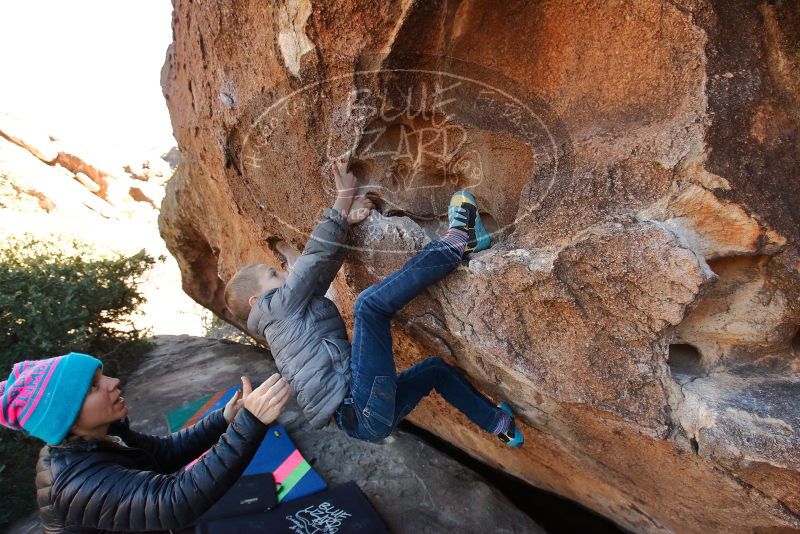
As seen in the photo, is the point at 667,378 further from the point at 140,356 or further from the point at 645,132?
the point at 140,356

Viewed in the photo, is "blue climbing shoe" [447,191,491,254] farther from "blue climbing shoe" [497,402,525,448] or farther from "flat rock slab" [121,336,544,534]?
"flat rock slab" [121,336,544,534]

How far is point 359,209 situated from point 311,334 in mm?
581

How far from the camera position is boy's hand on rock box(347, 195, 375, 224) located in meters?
2.07

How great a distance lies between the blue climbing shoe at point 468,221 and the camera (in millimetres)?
1943

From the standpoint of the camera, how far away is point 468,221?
196cm

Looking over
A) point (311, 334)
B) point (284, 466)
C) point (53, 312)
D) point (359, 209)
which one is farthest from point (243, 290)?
point (53, 312)

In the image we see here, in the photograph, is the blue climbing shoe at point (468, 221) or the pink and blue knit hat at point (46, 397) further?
the blue climbing shoe at point (468, 221)

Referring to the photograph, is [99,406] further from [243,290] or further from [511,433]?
[511,433]

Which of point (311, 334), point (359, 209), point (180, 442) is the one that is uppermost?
point (359, 209)

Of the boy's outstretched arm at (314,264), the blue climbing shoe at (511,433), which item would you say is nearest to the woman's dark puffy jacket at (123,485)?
the boy's outstretched arm at (314,264)

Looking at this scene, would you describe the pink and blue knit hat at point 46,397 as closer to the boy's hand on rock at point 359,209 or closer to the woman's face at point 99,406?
the woman's face at point 99,406

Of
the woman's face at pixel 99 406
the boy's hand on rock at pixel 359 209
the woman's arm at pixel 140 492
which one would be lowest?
the woman's arm at pixel 140 492

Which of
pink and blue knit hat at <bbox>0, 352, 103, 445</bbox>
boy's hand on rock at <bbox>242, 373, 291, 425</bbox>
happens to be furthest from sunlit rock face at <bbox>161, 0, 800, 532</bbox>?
pink and blue knit hat at <bbox>0, 352, 103, 445</bbox>

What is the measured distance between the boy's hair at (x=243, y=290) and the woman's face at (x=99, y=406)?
0.72 meters
